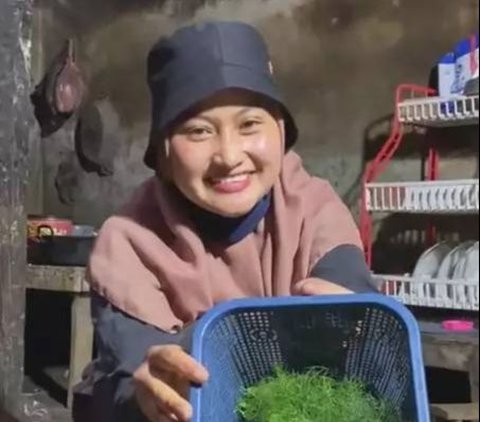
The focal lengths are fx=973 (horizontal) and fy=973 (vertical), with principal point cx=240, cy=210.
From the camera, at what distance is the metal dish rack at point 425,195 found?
797 mm

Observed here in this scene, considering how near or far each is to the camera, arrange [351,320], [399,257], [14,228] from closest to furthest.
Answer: [351,320]
[14,228]
[399,257]

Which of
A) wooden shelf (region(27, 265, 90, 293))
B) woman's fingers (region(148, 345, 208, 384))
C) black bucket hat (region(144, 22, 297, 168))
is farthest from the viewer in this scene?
wooden shelf (region(27, 265, 90, 293))

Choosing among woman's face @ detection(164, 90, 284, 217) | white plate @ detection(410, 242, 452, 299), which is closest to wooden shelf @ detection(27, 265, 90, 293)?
woman's face @ detection(164, 90, 284, 217)

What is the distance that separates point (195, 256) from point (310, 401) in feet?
0.41

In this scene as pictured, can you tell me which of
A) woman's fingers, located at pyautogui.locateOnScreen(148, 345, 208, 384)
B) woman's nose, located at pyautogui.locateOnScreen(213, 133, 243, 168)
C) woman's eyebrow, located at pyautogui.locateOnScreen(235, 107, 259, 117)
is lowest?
woman's fingers, located at pyautogui.locateOnScreen(148, 345, 208, 384)

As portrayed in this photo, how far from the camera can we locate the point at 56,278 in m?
0.75

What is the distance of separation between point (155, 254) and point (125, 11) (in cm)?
28

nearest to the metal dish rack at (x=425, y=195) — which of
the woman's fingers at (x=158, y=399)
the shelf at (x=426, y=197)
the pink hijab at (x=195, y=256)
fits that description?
the shelf at (x=426, y=197)

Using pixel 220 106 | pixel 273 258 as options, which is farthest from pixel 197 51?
pixel 273 258

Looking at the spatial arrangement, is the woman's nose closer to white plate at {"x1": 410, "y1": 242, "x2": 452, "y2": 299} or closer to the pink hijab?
the pink hijab

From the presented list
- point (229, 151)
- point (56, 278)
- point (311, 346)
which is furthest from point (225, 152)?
point (56, 278)

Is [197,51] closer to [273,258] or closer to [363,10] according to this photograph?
[273,258]

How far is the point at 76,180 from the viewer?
78 cm

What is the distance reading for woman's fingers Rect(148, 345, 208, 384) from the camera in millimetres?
467
